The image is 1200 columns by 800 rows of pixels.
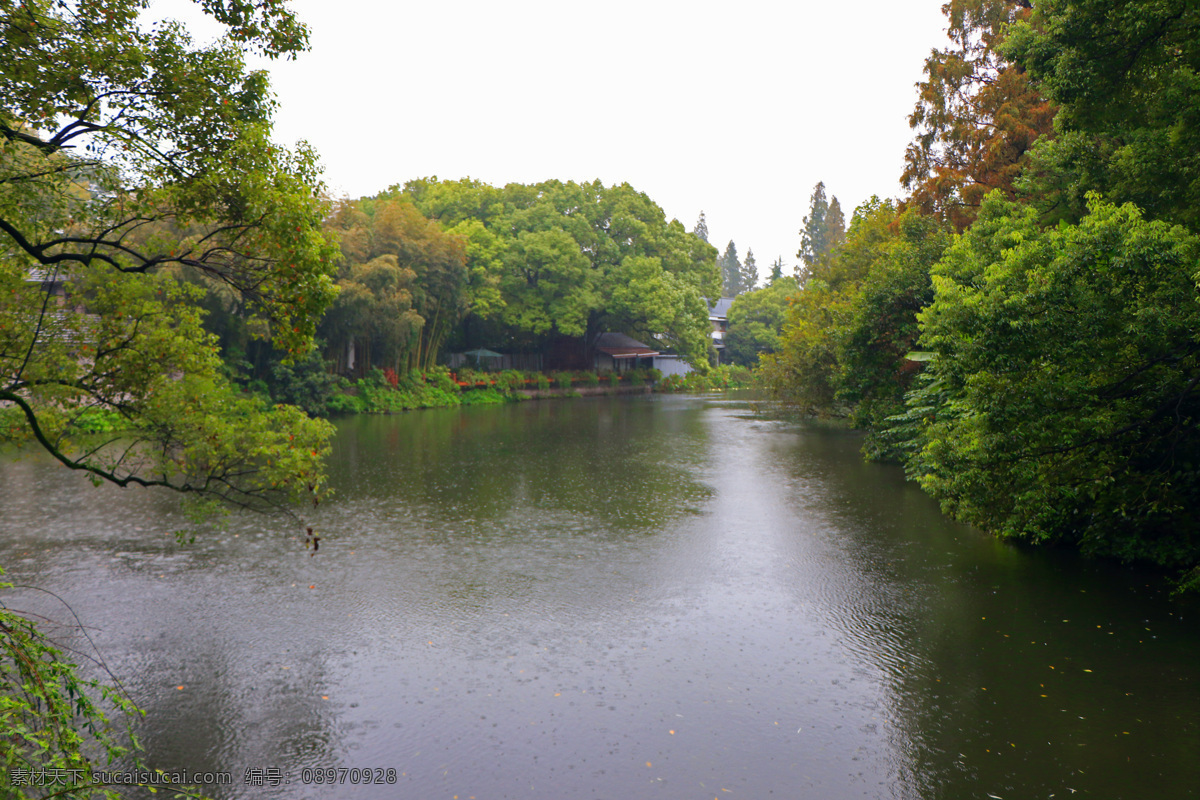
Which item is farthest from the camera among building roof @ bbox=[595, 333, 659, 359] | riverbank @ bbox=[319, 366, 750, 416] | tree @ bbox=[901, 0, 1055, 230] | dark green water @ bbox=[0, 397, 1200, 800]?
building roof @ bbox=[595, 333, 659, 359]

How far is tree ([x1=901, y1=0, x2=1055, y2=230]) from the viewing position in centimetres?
1872

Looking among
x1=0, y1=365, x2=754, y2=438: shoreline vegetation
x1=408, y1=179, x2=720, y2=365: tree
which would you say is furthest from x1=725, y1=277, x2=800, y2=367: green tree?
x1=408, y1=179, x2=720, y2=365: tree

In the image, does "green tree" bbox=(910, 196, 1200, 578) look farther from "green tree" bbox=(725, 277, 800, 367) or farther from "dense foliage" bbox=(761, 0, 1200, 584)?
"green tree" bbox=(725, 277, 800, 367)

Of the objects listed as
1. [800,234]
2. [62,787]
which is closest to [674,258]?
[800,234]

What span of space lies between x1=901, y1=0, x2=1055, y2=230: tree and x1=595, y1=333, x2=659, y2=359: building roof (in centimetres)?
2882

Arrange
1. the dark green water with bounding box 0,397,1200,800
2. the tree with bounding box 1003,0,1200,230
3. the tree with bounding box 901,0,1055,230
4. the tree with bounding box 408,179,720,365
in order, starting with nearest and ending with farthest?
the dark green water with bounding box 0,397,1200,800 → the tree with bounding box 1003,0,1200,230 → the tree with bounding box 901,0,1055,230 → the tree with bounding box 408,179,720,365

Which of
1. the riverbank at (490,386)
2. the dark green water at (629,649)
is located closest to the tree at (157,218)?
the dark green water at (629,649)

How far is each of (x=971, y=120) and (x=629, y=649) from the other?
19757mm

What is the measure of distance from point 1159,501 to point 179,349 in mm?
10826

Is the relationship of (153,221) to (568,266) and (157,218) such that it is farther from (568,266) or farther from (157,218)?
(568,266)

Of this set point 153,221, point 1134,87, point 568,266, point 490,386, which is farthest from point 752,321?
point 153,221

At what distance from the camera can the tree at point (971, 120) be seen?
18.7 m

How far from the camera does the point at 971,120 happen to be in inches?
822

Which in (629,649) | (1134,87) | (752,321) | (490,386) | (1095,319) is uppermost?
(752,321)
